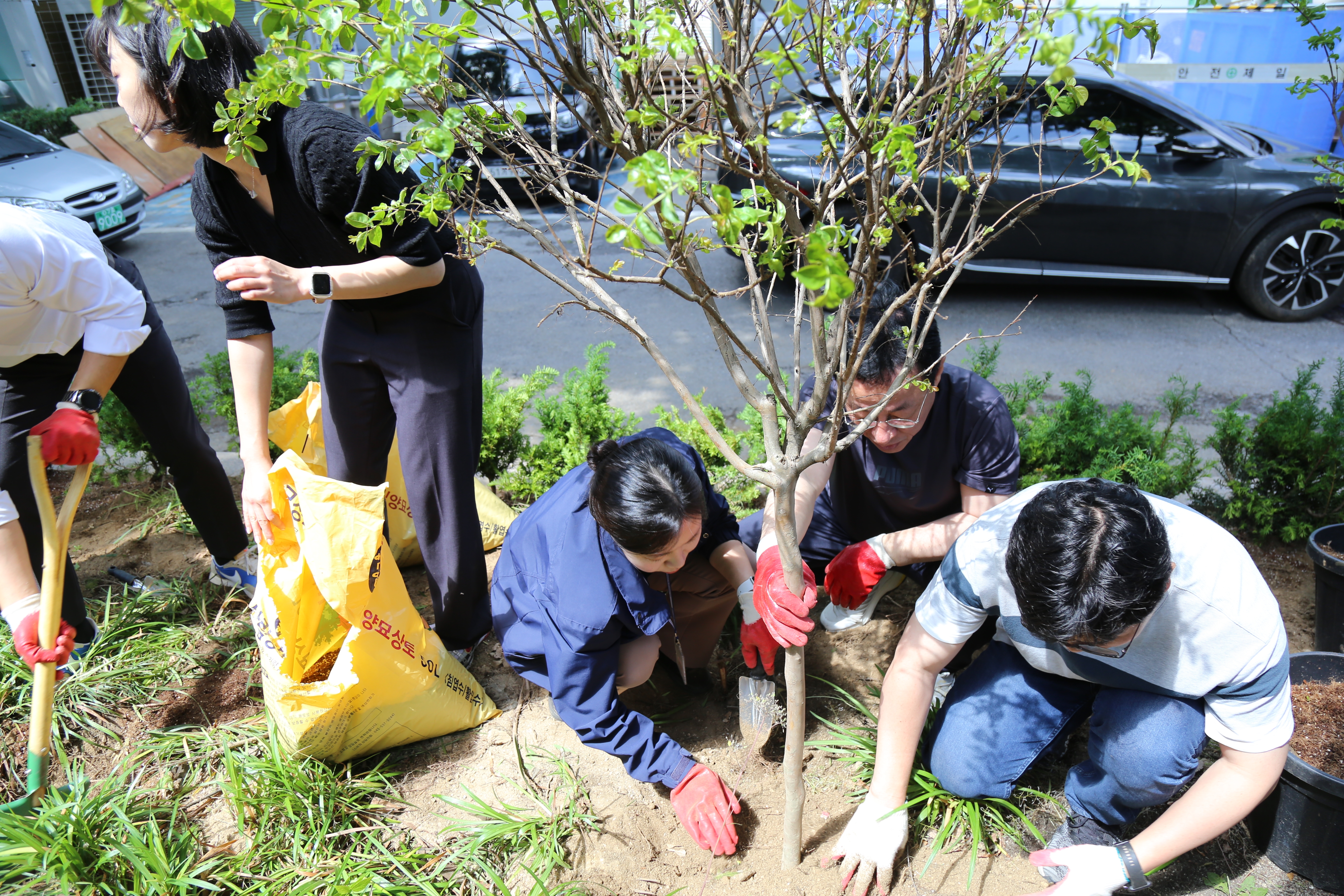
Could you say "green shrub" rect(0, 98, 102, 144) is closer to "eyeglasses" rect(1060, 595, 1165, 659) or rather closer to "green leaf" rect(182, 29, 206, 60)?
"green leaf" rect(182, 29, 206, 60)

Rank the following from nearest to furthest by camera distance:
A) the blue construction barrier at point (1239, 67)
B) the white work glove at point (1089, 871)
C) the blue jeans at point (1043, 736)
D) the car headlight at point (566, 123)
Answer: the white work glove at point (1089, 871) → the blue jeans at point (1043, 736) → the blue construction barrier at point (1239, 67) → the car headlight at point (566, 123)

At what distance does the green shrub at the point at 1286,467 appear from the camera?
2.59m

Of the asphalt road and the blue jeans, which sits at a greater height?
the blue jeans

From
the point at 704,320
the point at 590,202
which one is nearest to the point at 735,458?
the point at 590,202

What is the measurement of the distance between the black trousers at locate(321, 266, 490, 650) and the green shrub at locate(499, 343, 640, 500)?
2.44 ft

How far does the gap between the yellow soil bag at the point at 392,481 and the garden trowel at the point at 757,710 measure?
907mm

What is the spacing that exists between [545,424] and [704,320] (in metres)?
2.64

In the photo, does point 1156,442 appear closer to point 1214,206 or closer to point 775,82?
point 775,82

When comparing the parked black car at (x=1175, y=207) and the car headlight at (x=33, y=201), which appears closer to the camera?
the parked black car at (x=1175, y=207)

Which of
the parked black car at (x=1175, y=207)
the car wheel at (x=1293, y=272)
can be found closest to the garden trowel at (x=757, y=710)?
the parked black car at (x=1175, y=207)

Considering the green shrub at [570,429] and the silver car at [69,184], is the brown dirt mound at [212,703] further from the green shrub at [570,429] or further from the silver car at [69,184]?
the silver car at [69,184]

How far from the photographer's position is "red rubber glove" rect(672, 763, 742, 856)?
1853 millimetres

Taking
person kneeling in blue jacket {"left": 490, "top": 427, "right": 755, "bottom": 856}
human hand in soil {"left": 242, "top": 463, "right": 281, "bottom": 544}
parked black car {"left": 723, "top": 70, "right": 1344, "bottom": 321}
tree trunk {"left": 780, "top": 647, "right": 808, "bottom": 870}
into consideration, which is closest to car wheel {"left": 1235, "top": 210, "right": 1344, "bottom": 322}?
parked black car {"left": 723, "top": 70, "right": 1344, "bottom": 321}

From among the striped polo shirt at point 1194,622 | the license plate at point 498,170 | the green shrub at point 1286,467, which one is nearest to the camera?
the striped polo shirt at point 1194,622
